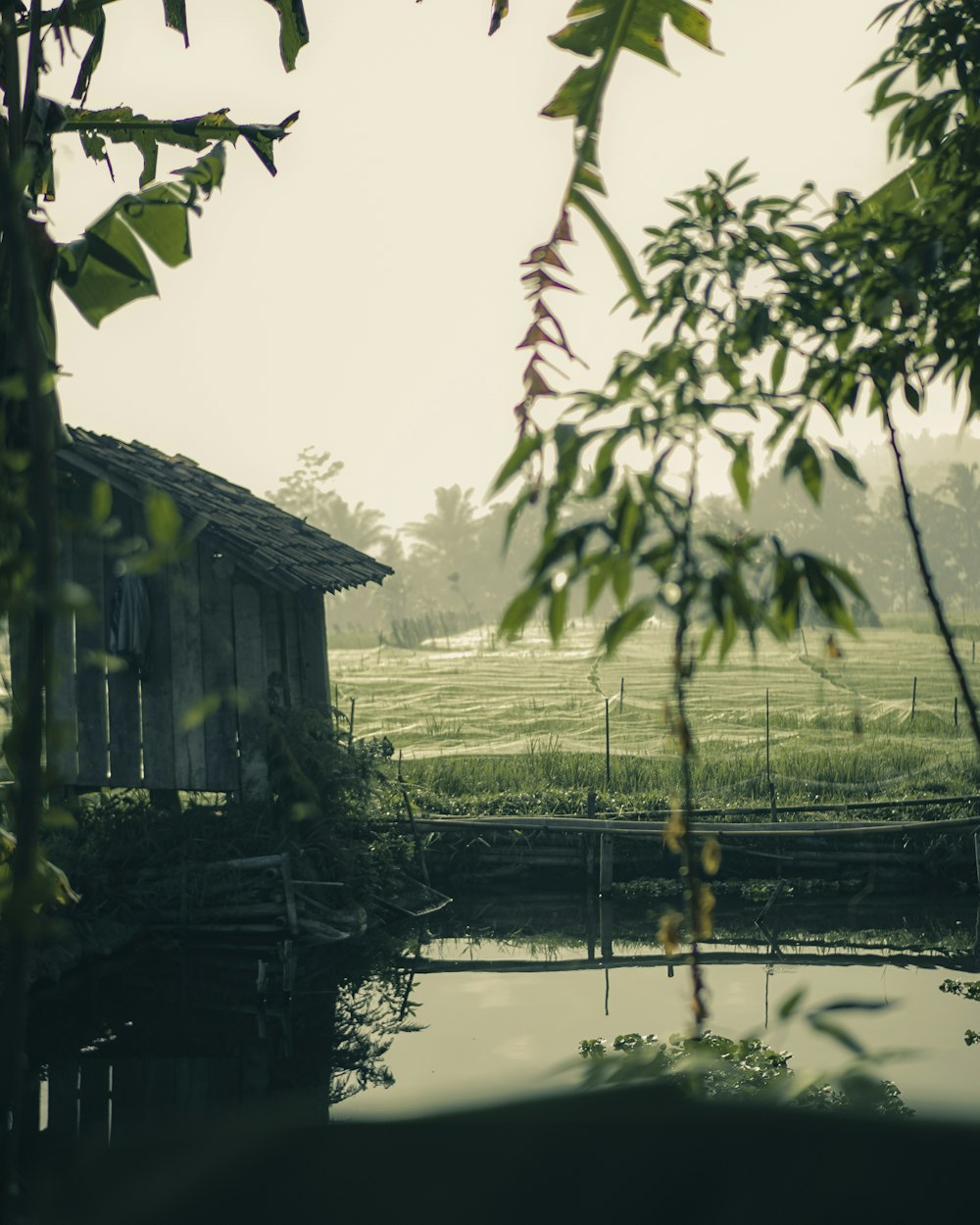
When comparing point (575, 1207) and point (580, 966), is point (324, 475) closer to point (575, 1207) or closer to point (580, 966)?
point (580, 966)

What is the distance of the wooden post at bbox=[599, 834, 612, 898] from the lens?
11094mm

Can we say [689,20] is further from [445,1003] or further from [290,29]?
[445,1003]

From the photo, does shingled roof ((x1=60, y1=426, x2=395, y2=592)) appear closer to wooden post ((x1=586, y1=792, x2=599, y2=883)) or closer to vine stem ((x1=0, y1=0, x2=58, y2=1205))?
wooden post ((x1=586, y1=792, x2=599, y2=883))

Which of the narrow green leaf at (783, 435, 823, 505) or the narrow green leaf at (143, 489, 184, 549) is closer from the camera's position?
the narrow green leaf at (143, 489, 184, 549)

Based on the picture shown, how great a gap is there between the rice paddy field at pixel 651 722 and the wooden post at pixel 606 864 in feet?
3.41

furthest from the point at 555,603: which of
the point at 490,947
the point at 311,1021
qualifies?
the point at 490,947

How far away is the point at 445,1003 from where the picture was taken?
846 cm

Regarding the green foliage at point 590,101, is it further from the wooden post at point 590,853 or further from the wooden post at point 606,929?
the wooden post at point 590,853

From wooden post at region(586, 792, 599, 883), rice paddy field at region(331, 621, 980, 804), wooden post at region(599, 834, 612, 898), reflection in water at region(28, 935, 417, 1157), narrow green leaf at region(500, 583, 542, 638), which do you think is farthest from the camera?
rice paddy field at region(331, 621, 980, 804)

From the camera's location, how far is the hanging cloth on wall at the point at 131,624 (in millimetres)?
9430

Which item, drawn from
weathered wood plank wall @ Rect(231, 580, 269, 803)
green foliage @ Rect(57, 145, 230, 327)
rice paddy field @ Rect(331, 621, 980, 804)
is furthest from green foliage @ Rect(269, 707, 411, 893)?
green foliage @ Rect(57, 145, 230, 327)

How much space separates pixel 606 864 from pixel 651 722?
8118 mm

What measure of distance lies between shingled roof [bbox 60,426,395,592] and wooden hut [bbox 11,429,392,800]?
21 millimetres

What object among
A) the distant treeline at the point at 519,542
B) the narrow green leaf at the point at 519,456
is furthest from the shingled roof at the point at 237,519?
the distant treeline at the point at 519,542
